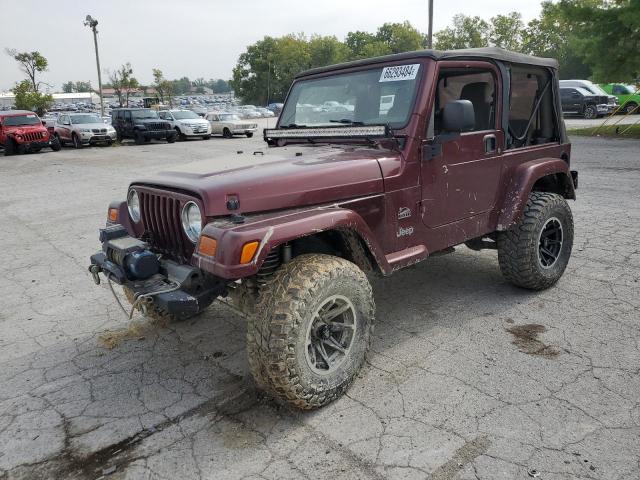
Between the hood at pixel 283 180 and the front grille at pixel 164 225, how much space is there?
0.34 ft

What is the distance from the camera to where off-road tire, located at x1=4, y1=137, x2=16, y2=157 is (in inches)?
770

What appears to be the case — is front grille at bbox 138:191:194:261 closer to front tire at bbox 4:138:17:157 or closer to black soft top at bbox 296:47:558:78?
black soft top at bbox 296:47:558:78

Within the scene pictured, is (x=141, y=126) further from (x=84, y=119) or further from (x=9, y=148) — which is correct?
(x=9, y=148)

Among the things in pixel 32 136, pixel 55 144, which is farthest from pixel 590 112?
pixel 32 136

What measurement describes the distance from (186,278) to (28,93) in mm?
38543

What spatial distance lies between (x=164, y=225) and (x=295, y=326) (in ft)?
3.54

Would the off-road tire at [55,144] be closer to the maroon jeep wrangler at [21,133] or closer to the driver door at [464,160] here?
the maroon jeep wrangler at [21,133]

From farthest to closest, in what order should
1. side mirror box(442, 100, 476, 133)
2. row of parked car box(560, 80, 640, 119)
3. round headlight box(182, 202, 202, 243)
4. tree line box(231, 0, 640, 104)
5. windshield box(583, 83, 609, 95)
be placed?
windshield box(583, 83, 609, 95), row of parked car box(560, 80, 640, 119), tree line box(231, 0, 640, 104), side mirror box(442, 100, 476, 133), round headlight box(182, 202, 202, 243)

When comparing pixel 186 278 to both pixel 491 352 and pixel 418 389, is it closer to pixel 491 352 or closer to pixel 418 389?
pixel 418 389

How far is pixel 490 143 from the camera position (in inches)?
153

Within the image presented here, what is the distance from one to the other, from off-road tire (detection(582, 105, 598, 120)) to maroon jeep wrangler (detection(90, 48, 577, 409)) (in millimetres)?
25042

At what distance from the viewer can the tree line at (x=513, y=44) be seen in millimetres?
16281

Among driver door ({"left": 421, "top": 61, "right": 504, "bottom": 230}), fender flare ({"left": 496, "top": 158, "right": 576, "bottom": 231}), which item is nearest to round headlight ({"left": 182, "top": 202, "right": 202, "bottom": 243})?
driver door ({"left": 421, "top": 61, "right": 504, "bottom": 230})

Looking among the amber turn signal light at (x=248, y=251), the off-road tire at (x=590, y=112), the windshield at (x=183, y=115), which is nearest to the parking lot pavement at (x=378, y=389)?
the amber turn signal light at (x=248, y=251)
